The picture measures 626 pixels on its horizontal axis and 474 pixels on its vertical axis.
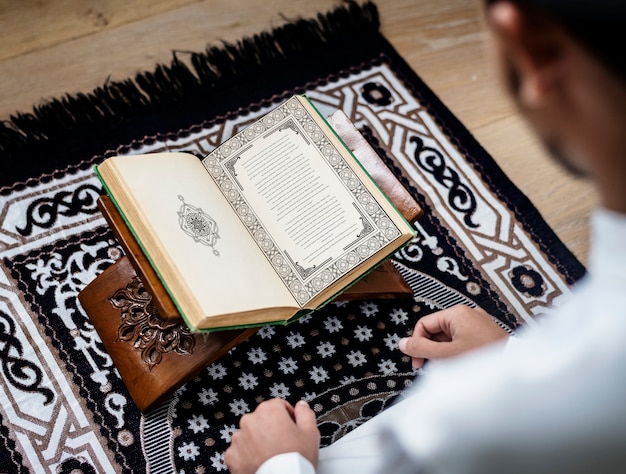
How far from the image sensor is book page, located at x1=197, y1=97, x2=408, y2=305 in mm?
980

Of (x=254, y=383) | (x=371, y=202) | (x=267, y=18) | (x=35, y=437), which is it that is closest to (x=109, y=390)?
(x=35, y=437)

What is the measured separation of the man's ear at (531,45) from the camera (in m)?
0.41

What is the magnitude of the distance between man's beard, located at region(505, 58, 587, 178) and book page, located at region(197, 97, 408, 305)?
478 mm

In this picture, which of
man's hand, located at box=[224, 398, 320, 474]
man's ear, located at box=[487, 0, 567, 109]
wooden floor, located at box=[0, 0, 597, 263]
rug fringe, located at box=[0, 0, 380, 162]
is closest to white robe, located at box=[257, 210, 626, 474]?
man's ear, located at box=[487, 0, 567, 109]

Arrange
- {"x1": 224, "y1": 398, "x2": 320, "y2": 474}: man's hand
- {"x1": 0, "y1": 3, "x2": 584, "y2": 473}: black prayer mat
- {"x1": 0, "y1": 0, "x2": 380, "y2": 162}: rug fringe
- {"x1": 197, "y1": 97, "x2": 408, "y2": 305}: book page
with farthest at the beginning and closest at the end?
{"x1": 0, "y1": 0, "x2": 380, "y2": 162}: rug fringe < {"x1": 0, "y1": 3, "x2": 584, "y2": 473}: black prayer mat < {"x1": 197, "y1": 97, "x2": 408, "y2": 305}: book page < {"x1": 224, "y1": 398, "x2": 320, "y2": 474}: man's hand

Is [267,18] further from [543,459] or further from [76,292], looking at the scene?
[543,459]

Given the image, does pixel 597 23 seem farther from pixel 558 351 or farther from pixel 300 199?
pixel 300 199

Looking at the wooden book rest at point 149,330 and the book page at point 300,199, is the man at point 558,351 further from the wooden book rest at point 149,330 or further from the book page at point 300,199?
the wooden book rest at point 149,330

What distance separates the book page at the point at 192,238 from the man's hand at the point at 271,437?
15cm

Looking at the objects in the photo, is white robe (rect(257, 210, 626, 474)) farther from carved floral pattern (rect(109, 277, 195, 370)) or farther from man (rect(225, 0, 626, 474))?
carved floral pattern (rect(109, 277, 195, 370))

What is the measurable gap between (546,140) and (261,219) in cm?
59

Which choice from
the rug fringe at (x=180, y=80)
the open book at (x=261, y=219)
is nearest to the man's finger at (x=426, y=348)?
the open book at (x=261, y=219)

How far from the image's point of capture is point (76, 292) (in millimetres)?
1173

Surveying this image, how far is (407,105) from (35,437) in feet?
3.33
